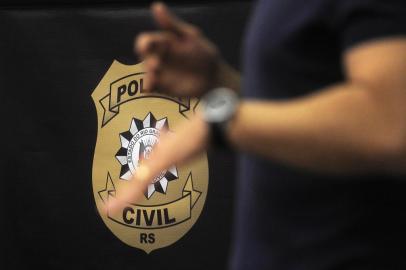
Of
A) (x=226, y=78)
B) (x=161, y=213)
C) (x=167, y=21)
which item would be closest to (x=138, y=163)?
(x=161, y=213)

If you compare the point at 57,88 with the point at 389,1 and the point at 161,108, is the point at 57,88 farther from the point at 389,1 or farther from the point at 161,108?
the point at 389,1

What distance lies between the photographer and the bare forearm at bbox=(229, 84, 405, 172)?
2.79ft

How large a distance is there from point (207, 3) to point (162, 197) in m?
0.55

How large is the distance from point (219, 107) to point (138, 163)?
4.19 ft

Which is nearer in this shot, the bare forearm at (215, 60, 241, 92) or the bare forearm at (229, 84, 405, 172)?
the bare forearm at (229, 84, 405, 172)

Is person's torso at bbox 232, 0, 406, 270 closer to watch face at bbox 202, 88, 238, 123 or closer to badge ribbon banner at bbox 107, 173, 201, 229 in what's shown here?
watch face at bbox 202, 88, 238, 123

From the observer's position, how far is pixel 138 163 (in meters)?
2.16

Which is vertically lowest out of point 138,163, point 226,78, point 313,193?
point 313,193

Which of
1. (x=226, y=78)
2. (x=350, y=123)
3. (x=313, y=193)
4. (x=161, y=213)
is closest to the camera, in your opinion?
(x=350, y=123)

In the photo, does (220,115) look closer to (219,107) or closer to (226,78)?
(219,107)

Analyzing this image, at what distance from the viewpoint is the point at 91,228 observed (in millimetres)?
2186

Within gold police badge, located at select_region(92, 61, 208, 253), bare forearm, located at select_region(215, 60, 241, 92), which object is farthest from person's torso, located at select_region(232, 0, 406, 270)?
gold police badge, located at select_region(92, 61, 208, 253)

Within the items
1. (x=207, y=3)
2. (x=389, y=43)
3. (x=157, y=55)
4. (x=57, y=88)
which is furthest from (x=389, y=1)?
(x=57, y=88)

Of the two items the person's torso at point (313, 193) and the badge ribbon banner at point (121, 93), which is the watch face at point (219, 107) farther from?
the badge ribbon banner at point (121, 93)
